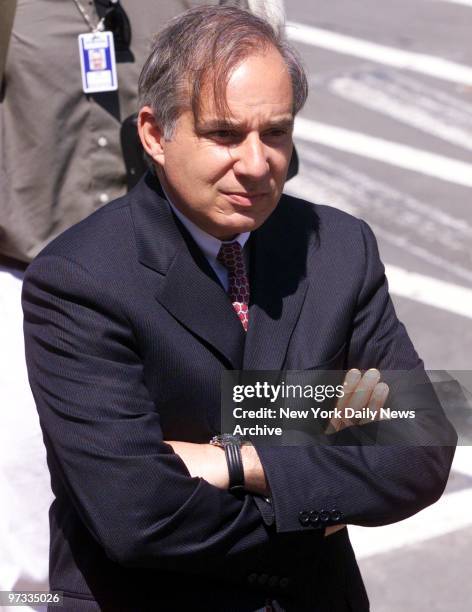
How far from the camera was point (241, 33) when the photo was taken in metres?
2.84

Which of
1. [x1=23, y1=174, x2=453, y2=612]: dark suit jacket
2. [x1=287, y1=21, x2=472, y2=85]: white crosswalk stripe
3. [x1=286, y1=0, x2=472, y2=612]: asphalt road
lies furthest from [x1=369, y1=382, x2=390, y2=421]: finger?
[x1=287, y1=21, x2=472, y2=85]: white crosswalk stripe

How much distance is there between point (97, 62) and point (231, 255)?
1381 mm

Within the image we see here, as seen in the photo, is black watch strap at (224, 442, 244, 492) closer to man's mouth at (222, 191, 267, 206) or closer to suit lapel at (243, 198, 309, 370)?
suit lapel at (243, 198, 309, 370)

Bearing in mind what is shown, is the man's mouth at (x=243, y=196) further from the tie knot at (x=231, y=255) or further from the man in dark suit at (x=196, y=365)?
the tie knot at (x=231, y=255)

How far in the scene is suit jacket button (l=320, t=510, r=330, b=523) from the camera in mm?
2834

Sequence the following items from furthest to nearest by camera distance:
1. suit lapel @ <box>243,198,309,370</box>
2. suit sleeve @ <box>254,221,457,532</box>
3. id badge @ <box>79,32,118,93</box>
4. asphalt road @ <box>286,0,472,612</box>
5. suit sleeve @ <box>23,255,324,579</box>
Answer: asphalt road @ <box>286,0,472,612</box> → id badge @ <box>79,32,118,93</box> → suit lapel @ <box>243,198,309,370</box> → suit sleeve @ <box>254,221,457,532</box> → suit sleeve @ <box>23,255,324,579</box>

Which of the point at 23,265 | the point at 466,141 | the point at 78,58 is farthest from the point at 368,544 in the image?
the point at 466,141

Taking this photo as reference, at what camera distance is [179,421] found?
292 centimetres

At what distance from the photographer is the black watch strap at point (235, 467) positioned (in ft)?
9.29

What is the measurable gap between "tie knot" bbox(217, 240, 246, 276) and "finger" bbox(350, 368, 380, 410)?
0.43 meters

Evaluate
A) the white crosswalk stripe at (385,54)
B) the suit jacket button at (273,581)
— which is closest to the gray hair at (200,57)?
the suit jacket button at (273,581)

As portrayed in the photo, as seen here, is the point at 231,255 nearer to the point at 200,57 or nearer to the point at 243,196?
the point at 243,196

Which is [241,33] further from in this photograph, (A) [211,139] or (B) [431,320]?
(B) [431,320]

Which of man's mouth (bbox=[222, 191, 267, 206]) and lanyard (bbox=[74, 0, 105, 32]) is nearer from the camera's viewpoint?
man's mouth (bbox=[222, 191, 267, 206])
